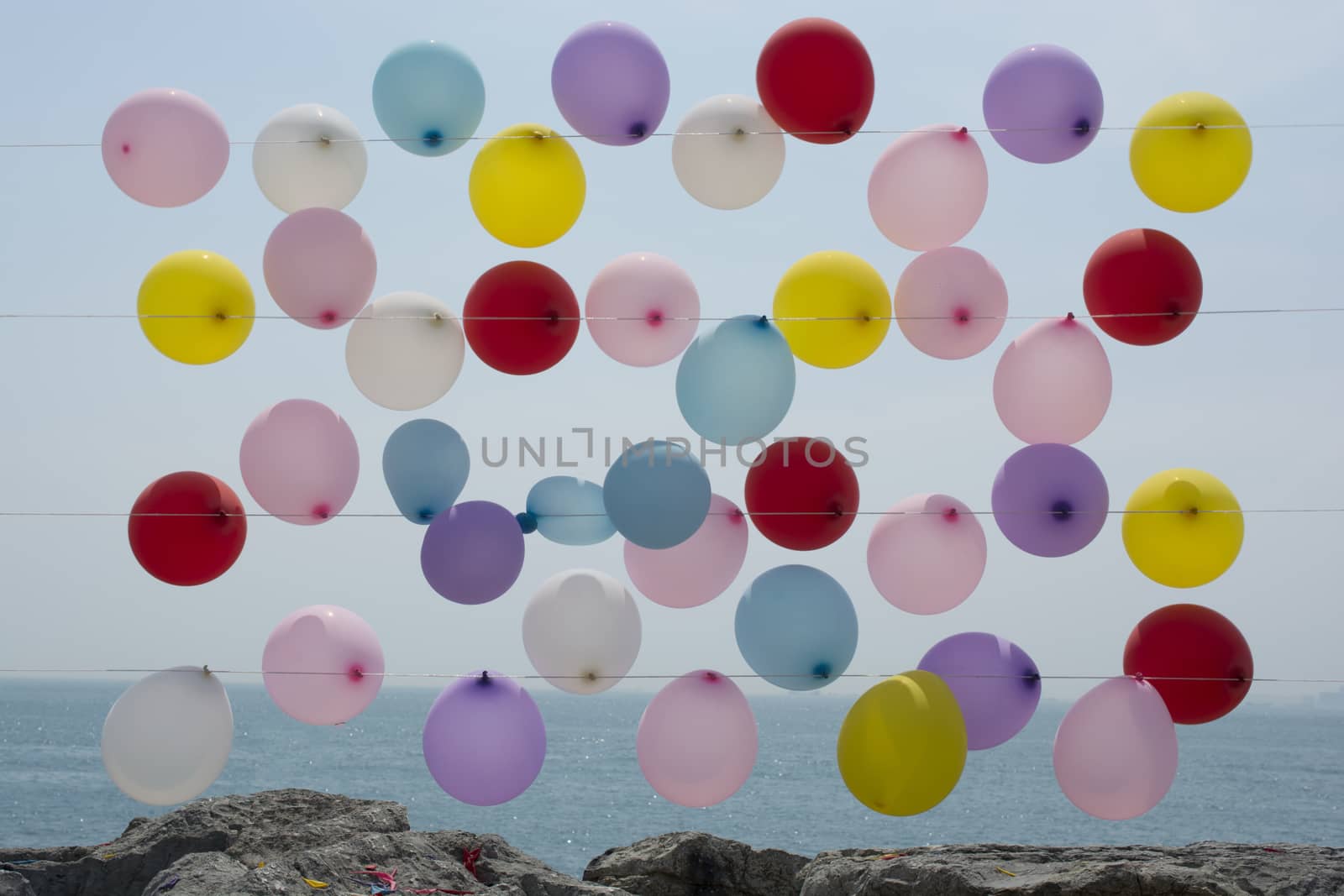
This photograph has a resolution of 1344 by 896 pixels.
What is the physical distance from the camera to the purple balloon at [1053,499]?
3969mm

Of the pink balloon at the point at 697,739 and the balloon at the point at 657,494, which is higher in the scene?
the balloon at the point at 657,494

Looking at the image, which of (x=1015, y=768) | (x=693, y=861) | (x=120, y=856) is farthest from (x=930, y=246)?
(x=1015, y=768)

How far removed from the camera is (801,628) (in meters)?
3.83

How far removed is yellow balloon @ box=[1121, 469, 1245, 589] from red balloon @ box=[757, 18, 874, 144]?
4.99ft

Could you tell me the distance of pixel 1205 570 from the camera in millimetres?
3994

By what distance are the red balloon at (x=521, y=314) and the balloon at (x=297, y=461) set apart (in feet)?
1.83

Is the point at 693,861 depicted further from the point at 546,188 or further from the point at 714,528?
the point at 546,188

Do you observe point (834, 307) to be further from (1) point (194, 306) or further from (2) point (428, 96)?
(1) point (194, 306)

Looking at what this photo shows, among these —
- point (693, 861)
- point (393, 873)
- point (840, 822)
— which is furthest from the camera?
point (840, 822)

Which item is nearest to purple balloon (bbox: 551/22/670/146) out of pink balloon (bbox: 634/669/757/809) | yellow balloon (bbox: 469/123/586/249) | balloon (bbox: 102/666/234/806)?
yellow balloon (bbox: 469/123/586/249)

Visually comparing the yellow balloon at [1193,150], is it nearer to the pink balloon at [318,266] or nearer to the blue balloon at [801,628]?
the blue balloon at [801,628]

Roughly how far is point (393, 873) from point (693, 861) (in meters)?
1.38

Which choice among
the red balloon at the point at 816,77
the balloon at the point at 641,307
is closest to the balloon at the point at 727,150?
the red balloon at the point at 816,77

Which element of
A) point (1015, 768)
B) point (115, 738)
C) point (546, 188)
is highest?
point (546, 188)
